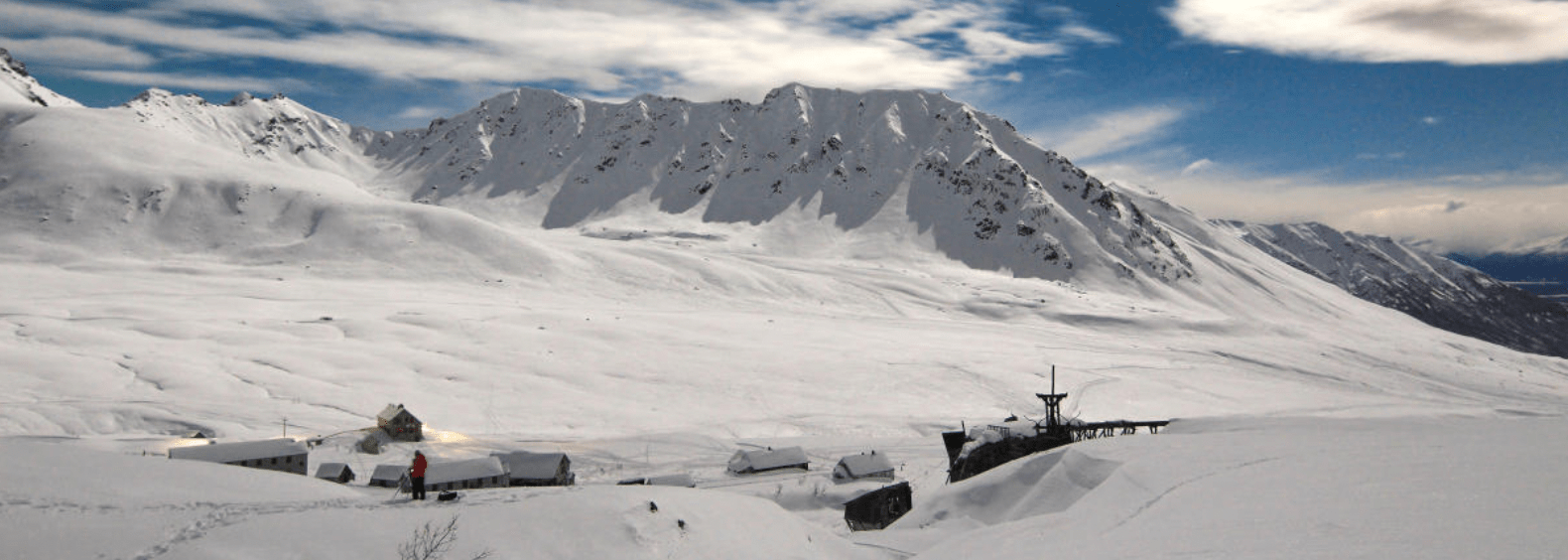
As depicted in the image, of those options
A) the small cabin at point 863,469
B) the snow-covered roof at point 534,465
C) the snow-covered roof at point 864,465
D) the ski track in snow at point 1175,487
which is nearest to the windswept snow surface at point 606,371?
the ski track in snow at point 1175,487

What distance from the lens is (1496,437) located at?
18.9 meters

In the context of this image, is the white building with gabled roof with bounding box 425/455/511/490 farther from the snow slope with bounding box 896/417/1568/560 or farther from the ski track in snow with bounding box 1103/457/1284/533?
the ski track in snow with bounding box 1103/457/1284/533

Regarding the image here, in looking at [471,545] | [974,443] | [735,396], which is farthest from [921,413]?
[471,545]

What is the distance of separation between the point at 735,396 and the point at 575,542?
58579 mm

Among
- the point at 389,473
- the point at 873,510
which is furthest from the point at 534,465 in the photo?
the point at 873,510

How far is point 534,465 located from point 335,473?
835 centimetres

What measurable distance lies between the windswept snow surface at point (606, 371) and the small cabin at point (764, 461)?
1.21 m

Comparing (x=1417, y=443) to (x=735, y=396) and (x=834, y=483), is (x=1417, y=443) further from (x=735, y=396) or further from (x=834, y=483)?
(x=735, y=396)

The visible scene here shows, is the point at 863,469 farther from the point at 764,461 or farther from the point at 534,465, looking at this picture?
the point at 534,465

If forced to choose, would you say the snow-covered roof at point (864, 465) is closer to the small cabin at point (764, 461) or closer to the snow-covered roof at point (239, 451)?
the small cabin at point (764, 461)

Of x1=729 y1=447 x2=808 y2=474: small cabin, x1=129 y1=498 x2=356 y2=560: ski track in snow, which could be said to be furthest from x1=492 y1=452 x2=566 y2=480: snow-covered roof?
x1=129 y1=498 x2=356 y2=560: ski track in snow

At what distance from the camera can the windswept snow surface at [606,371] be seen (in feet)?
53.7

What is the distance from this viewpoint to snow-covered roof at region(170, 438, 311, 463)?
1431 inches

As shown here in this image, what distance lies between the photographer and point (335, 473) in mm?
39906
